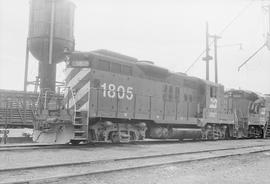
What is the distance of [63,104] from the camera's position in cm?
1112

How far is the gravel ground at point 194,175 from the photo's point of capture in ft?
18.1

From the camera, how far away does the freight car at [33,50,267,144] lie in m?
10.6

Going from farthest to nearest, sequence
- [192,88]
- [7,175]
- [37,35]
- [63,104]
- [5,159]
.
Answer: [37,35]
[192,88]
[63,104]
[5,159]
[7,175]

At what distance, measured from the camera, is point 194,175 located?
6.23m

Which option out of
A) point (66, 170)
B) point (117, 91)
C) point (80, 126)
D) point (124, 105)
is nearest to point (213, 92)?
point (124, 105)

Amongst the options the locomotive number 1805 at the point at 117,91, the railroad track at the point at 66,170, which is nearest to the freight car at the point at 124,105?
the locomotive number 1805 at the point at 117,91

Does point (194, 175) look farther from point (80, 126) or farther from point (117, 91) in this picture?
point (117, 91)

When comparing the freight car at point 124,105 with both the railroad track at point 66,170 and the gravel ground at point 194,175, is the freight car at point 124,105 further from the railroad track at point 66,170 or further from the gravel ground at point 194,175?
the gravel ground at point 194,175

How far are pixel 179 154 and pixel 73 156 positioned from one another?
124 inches

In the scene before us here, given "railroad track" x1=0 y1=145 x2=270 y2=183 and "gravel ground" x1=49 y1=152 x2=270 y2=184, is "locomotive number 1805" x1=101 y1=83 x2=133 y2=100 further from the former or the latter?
"gravel ground" x1=49 y1=152 x2=270 y2=184

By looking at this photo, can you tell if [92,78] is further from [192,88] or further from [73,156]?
[192,88]

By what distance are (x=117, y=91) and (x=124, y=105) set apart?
2.02 feet

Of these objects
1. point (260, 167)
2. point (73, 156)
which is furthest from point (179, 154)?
point (73, 156)

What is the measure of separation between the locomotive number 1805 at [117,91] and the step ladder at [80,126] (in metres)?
1.36
